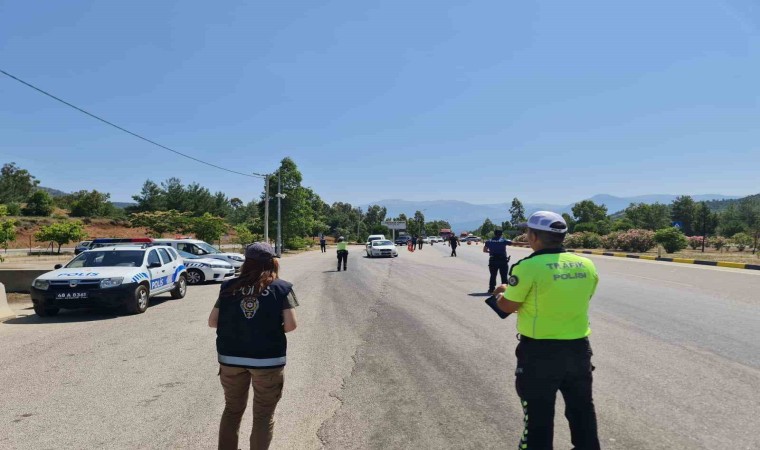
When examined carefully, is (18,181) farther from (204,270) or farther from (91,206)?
(204,270)

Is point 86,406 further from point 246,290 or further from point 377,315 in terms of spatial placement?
point 377,315

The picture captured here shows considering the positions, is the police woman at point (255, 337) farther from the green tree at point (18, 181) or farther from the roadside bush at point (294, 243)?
the green tree at point (18, 181)

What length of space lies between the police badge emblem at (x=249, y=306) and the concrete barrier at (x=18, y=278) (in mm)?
14796

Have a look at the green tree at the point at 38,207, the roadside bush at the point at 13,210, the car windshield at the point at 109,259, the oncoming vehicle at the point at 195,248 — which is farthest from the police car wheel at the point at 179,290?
the green tree at the point at 38,207

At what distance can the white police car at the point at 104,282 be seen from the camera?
971 centimetres

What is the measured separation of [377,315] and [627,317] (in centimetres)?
491

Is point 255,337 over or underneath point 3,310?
over

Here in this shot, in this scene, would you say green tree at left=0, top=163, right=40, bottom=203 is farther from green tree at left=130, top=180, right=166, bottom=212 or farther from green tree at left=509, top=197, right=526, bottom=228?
green tree at left=509, top=197, right=526, bottom=228

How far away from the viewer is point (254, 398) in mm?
3363

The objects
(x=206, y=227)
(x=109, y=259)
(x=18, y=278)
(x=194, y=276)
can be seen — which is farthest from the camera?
(x=206, y=227)

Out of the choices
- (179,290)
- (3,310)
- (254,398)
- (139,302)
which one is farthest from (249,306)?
(179,290)

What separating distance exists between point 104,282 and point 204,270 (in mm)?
7198

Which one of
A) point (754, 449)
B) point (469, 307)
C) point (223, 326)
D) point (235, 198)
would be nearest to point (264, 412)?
point (223, 326)

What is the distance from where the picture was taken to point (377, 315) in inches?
394
